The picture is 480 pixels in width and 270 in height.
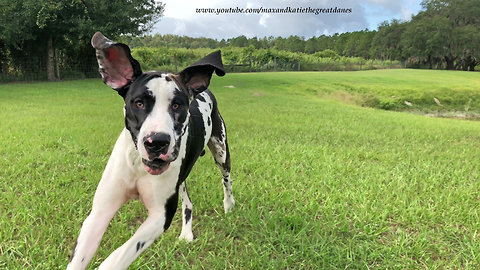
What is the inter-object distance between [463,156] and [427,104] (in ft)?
→ 46.4

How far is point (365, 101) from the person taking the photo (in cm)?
1825

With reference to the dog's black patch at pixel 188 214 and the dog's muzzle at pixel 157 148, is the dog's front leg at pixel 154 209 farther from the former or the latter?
the dog's black patch at pixel 188 214

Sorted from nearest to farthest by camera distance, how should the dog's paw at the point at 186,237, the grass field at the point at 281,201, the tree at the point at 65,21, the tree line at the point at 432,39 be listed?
the grass field at the point at 281,201 < the dog's paw at the point at 186,237 < the tree at the point at 65,21 < the tree line at the point at 432,39

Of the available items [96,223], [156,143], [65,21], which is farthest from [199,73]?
[65,21]

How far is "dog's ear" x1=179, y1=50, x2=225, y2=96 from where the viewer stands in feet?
7.79

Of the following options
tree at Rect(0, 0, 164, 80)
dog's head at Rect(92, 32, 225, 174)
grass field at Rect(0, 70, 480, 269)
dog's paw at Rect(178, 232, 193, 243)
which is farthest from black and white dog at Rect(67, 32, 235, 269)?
tree at Rect(0, 0, 164, 80)

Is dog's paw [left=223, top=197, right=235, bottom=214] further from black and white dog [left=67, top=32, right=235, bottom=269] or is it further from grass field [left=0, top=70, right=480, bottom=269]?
black and white dog [left=67, top=32, right=235, bottom=269]

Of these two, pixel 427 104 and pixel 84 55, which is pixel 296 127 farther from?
pixel 84 55

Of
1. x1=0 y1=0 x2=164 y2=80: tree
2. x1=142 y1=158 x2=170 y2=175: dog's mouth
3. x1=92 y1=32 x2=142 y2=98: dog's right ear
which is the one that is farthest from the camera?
x1=0 y1=0 x2=164 y2=80: tree

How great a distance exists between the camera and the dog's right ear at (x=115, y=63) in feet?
7.14

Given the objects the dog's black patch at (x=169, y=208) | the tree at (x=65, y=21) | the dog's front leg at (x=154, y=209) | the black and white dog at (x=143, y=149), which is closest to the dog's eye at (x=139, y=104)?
the black and white dog at (x=143, y=149)

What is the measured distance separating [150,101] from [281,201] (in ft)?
7.39

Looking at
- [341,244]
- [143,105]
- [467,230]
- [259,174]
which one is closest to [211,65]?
[143,105]

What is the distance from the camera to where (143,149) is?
1.94 meters
